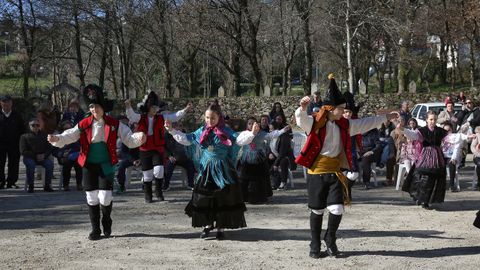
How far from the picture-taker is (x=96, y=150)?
811 centimetres

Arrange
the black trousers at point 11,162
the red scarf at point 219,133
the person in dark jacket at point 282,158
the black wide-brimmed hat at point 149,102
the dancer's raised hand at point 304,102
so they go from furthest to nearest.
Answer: the black trousers at point 11,162 < the person in dark jacket at point 282,158 < the black wide-brimmed hat at point 149,102 < the red scarf at point 219,133 < the dancer's raised hand at point 304,102

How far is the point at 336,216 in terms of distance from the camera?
714cm

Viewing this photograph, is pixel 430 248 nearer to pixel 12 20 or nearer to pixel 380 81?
pixel 12 20

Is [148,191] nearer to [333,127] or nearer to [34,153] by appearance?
[34,153]

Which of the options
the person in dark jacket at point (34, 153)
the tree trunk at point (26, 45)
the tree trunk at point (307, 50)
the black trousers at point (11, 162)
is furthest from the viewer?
the tree trunk at point (307, 50)

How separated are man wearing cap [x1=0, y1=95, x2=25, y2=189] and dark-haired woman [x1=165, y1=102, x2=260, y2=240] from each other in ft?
21.7

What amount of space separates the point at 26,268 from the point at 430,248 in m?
4.64

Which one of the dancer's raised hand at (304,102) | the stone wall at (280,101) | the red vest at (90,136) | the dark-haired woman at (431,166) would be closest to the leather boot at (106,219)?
the red vest at (90,136)

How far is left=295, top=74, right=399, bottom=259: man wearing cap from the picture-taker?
7.11 metres

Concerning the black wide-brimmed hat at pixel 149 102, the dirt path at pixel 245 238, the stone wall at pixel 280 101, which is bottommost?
the dirt path at pixel 245 238

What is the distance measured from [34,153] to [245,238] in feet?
21.5

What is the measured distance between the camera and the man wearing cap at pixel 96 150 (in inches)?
319

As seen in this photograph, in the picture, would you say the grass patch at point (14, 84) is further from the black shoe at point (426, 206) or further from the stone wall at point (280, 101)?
the black shoe at point (426, 206)

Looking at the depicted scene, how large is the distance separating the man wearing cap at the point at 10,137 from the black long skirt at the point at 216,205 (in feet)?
22.7
